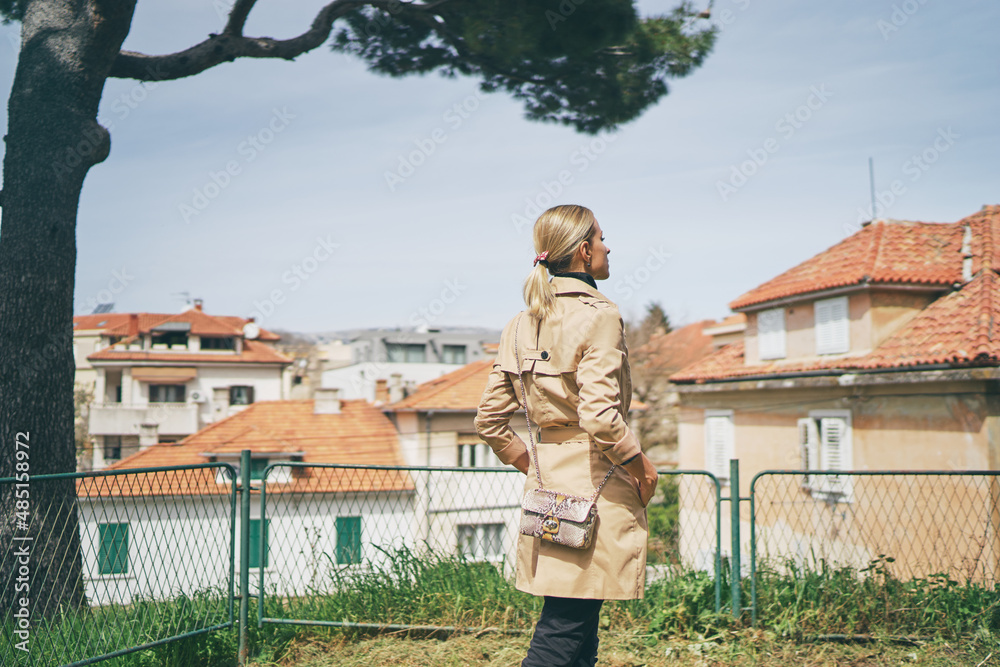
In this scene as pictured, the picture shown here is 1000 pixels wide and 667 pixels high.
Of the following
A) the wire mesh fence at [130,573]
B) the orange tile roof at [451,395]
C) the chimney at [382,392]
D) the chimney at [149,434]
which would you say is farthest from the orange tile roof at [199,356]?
the wire mesh fence at [130,573]

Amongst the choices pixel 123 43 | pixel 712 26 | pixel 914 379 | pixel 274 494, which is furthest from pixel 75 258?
pixel 914 379

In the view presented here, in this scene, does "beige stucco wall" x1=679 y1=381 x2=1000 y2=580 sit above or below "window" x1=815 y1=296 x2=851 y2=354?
below

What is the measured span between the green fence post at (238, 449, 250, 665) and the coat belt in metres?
2.37

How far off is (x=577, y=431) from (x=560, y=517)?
1.06ft

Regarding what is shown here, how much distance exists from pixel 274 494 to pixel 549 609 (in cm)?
290

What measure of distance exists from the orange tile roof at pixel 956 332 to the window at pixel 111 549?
1581 centimetres

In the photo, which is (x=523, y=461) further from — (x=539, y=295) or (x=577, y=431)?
(x=539, y=295)

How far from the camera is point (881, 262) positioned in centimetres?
1933

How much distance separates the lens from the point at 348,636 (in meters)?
4.73

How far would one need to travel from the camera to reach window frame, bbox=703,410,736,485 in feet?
73.4

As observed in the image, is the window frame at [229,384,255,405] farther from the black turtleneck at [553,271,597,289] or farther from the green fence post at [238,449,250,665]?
the black turtleneck at [553,271,597,289]

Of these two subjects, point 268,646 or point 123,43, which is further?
point 123,43

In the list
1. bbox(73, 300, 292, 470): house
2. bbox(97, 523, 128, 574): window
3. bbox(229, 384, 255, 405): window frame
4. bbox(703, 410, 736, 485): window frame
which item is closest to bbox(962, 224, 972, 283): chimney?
bbox(703, 410, 736, 485): window frame

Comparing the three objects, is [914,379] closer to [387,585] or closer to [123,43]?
[387,585]
